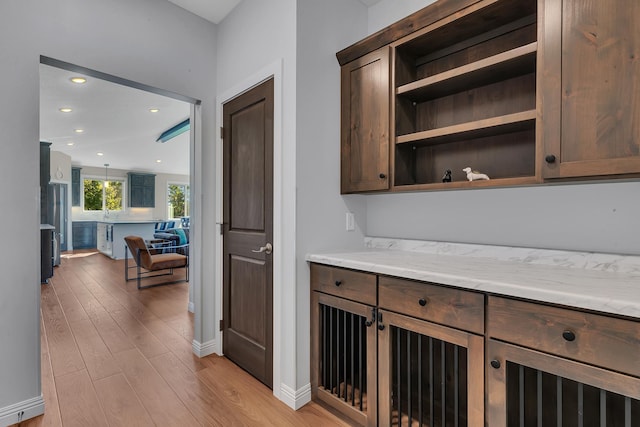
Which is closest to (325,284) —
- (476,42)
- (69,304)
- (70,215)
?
(476,42)

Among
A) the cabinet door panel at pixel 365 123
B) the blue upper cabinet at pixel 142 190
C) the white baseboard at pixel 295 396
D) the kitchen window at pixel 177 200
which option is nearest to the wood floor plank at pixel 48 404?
the white baseboard at pixel 295 396

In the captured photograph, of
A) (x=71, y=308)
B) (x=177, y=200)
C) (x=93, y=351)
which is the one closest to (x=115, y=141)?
(x=177, y=200)

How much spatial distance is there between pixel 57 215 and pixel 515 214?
910 centimetres

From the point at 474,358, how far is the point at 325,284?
34.8 inches

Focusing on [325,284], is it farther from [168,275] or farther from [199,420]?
[168,275]

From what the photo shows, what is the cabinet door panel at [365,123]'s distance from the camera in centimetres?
201

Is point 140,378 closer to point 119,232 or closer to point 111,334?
point 111,334

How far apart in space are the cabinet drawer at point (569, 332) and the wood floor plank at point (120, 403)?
6.20 ft

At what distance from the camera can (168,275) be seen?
5.77m

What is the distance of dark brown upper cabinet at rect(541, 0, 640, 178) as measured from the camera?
4.05 feet

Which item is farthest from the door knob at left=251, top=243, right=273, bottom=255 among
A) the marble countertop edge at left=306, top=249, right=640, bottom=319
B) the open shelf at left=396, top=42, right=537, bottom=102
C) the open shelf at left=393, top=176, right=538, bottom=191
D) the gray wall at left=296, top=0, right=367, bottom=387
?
the open shelf at left=396, top=42, right=537, bottom=102

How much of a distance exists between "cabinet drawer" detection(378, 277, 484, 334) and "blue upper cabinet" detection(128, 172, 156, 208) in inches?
436

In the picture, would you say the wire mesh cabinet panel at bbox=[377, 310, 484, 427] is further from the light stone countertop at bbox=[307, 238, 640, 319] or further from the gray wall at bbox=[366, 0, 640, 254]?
the gray wall at bbox=[366, 0, 640, 254]

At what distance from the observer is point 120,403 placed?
1970mm
